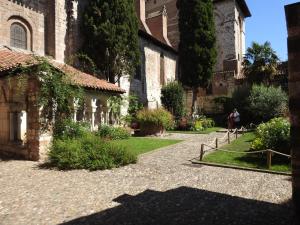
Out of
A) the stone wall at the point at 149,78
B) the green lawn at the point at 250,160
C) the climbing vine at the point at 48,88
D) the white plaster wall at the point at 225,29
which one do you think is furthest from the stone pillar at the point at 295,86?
the white plaster wall at the point at 225,29

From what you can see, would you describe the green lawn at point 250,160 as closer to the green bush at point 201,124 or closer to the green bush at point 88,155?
the green bush at point 88,155

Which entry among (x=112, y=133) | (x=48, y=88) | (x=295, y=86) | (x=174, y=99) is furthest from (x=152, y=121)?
(x=295, y=86)

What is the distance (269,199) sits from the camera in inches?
218

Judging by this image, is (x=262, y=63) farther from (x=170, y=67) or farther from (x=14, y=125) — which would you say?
(x=14, y=125)

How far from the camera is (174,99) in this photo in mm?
24703

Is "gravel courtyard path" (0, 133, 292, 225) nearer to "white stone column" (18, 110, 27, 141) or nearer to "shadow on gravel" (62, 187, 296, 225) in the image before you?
"shadow on gravel" (62, 187, 296, 225)

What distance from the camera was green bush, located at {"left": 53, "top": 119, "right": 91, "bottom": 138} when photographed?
10.2 metres

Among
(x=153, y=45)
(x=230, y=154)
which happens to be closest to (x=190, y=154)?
(x=230, y=154)

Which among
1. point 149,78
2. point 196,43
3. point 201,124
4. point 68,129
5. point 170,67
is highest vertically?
point 196,43

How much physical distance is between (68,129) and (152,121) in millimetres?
7111

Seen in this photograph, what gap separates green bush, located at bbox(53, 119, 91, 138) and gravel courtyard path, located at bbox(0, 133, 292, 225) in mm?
1873

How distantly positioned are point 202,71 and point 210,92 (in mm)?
8724

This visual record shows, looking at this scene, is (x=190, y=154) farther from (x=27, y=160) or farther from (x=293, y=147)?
(x=293, y=147)

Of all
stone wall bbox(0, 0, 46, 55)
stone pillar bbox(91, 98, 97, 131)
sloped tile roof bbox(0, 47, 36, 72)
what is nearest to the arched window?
stone wall bbox(0, 0, 46, 55)
